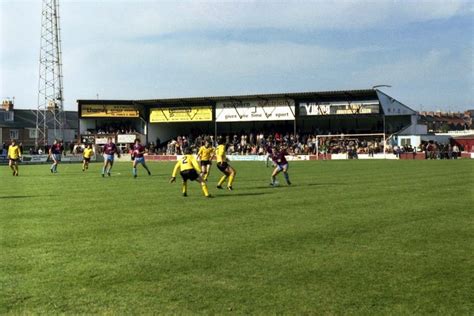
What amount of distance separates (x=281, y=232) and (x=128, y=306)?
4.93 metres

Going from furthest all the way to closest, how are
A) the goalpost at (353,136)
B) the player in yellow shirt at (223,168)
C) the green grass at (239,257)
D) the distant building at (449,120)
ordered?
the distant building at (449,120), the goalpost at (353,136), the player in yellow shirt at (223,168), the green grass at (239,257)

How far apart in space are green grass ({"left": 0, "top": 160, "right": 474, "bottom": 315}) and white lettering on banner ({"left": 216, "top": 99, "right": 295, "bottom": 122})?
5477cm

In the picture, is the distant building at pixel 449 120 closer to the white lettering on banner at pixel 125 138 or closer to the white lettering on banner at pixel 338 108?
the white lettering on banner at pixel 338 108

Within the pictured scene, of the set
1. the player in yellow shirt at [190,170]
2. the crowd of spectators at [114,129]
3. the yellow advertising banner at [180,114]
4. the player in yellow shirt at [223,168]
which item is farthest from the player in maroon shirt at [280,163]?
the crowd of spectators at [114,129]

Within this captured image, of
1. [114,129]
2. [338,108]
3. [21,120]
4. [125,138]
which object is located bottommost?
[125,138]

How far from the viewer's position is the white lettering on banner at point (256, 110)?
229 ft

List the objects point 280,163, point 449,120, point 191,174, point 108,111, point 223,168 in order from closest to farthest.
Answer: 1. point 191,174
2. point 223,168
3. point 280,163
4. point 108,111
5. point 449,120

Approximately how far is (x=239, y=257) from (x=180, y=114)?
229 ft

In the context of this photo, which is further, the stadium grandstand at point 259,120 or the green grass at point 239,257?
the stadium grandstand at point 259,120

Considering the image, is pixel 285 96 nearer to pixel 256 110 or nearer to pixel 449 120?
pixel 256 110

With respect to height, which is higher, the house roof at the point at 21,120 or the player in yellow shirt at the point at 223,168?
the house roof at the point at 21,120

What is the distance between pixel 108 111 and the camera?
79.8 m

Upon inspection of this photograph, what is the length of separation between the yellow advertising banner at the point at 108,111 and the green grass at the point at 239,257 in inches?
2569

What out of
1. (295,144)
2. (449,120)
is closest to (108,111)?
(295,144)
